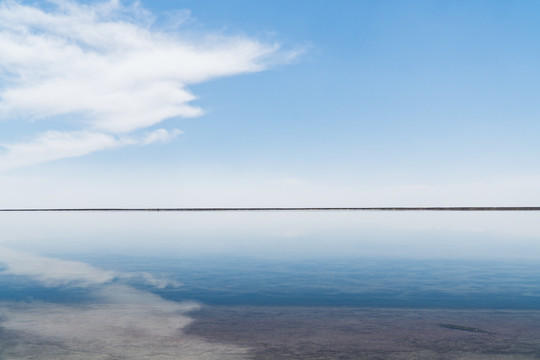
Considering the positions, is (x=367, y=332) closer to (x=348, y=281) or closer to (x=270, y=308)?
(x=270, y=308)

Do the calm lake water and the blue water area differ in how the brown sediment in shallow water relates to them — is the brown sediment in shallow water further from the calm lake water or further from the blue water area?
the blue water area

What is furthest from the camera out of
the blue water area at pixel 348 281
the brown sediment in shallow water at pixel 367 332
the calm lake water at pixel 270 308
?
the blue water area at pixel 348 281

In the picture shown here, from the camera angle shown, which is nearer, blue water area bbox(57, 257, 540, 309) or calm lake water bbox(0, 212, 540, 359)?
calm lake water bbox(0, 212, 540, 359)

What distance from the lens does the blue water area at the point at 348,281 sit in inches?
568

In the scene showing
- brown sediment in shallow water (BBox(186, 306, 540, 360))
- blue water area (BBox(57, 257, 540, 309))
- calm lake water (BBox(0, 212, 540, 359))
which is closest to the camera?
brown sediment in shallow water (BBox(186, 306, 540, 360))

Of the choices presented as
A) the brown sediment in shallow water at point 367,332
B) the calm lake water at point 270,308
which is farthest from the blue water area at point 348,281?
the brown sediment in shallow water at point 367,332

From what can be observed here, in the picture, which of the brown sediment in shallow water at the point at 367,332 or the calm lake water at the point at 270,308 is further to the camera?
the calm lake water at the point at 270,308

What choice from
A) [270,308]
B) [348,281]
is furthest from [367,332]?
[348,281]

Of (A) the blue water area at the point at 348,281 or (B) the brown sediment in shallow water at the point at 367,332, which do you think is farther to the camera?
(A) the blue water area at the point at 348,281

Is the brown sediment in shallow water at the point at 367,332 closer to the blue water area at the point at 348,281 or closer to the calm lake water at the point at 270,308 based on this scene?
the calm lake water at the point at 270,308

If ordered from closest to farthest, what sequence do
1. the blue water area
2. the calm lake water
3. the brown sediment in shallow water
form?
the brown sediment in shallow water → the calm lake water → the blue water area

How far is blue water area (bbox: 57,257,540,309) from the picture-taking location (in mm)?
14422

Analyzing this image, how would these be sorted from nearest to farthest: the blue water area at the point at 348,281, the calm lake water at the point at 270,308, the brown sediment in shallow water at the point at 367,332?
1. the brown sediment in shallow water at the point at 367,332
2. the calm lake water at the point at 270,308
3. the blue water area at the point at 348,281

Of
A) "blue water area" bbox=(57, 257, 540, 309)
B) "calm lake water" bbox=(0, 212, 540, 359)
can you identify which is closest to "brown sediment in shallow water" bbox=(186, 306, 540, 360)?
"calm lake water" bbox=(0, 212, 540, 359)
